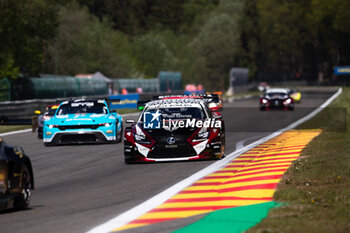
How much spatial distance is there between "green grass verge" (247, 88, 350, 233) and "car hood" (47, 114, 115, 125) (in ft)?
21.7

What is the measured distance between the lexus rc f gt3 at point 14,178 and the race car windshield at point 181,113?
710 centimetres

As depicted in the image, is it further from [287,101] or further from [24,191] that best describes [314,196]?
[287,101]

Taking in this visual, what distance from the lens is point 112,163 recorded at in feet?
58.0

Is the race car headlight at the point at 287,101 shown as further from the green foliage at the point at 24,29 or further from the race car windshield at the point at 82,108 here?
the race car windshield at the point at 82,108

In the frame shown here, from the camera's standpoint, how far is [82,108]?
23719 mm

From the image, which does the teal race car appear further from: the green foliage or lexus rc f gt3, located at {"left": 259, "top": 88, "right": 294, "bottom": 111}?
the green foliage

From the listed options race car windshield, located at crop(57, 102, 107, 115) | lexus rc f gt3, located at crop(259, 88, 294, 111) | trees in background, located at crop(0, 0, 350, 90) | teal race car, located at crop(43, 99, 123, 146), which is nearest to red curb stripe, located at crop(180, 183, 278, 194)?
teal race car, located at crop(43, 99, 123, 146)

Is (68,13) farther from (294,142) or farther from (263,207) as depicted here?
(263,207)

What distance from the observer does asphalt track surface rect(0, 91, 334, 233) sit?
9580 mm

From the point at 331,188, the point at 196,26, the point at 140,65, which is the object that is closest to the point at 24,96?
the point at 331,188

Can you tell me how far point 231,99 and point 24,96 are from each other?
34.6 m

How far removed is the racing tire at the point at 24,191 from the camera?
10419 mm

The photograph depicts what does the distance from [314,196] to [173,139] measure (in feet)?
21.0

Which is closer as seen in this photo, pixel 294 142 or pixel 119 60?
pixel 294 142
